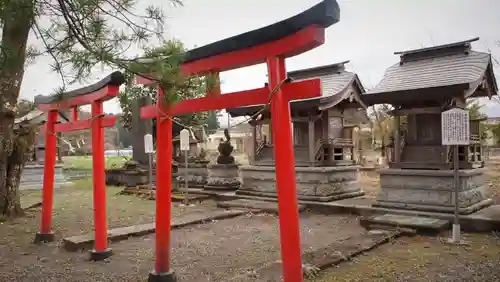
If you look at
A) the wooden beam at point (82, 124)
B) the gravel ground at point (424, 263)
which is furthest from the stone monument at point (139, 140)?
the gravel ground at point (424, 263)

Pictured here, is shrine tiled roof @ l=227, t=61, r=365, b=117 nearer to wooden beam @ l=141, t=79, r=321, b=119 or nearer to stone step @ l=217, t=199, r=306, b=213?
stone step @ l=217, t=199, r=306, b=213

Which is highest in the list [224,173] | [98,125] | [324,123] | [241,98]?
[324,123]

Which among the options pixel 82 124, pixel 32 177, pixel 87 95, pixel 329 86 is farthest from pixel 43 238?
pixel 32 177

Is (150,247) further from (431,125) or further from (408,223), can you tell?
(431,125)

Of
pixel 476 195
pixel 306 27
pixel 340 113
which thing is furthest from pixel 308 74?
pixel 306 27

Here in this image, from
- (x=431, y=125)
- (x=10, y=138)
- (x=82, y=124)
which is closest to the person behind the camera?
(x=82, y=124)

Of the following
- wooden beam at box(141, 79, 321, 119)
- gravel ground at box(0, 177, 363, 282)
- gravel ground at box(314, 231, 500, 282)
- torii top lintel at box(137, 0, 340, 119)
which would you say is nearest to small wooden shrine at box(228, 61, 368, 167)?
gravel ground at box(0, 177, 363, 282)

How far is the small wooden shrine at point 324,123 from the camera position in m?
12.7

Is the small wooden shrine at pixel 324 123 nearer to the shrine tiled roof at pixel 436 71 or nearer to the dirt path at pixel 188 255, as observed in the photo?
the shrine tiled roof at pixel 436 71

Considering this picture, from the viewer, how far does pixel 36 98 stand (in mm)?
8234

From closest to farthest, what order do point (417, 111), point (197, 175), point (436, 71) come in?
point (417, 111)
point (436, 71)
point (197, 175)

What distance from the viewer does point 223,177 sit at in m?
15.9

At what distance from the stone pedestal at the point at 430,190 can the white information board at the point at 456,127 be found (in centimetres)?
187

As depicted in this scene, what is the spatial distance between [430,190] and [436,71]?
2.85m
